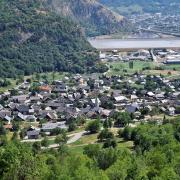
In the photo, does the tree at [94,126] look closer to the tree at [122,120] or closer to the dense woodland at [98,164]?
the tree at [122,120]

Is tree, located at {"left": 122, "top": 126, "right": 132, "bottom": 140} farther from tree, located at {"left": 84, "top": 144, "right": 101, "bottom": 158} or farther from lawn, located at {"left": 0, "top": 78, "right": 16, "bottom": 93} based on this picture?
lawn, located at {"left": 0, "top": 78, "right": 16, "bottom": 93}

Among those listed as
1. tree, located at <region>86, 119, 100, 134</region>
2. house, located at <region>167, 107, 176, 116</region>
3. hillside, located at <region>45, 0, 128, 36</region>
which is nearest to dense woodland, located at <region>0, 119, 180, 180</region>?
tree, located at <region>86, 119, 100, 134</region>

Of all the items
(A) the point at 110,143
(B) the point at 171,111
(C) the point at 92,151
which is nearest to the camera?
(C) the point at 92,151

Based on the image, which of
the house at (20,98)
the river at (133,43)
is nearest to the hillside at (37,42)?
the river at (133,43)

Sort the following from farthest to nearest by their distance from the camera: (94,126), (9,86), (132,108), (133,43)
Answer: (133,43)
(9,86)
(132,108)
(94,126)

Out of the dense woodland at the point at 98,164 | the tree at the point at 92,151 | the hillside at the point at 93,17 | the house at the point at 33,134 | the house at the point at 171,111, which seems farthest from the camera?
the hillside at the point at 93,17

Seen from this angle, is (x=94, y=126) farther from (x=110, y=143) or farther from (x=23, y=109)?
(x=23, y=109)

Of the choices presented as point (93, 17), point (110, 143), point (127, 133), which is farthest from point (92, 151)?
point (93, 17)
